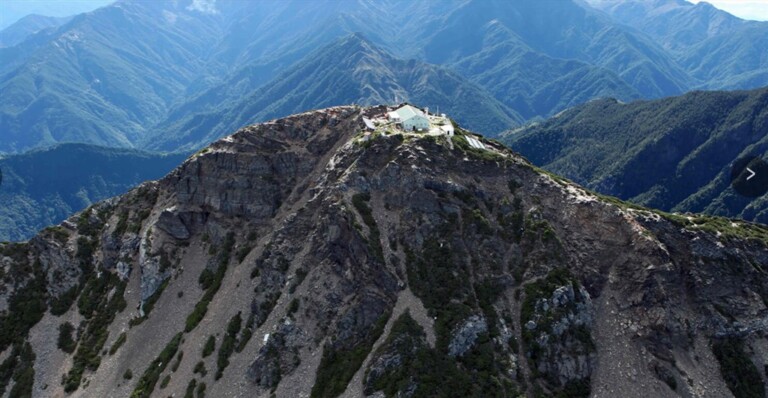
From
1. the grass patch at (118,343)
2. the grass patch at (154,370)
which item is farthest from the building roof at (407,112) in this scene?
the grass patch at (118,343)

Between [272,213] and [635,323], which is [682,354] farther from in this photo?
[272,213]

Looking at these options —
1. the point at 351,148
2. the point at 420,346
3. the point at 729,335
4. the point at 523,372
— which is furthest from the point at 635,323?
the point at 351,148

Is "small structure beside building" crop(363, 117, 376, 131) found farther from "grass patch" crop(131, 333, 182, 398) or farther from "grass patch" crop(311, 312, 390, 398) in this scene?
"grass patch" crop(131, 333, 182, 398)

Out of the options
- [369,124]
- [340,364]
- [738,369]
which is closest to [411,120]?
[369,124]

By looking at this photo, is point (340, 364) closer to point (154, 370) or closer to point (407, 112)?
point (154, 370)

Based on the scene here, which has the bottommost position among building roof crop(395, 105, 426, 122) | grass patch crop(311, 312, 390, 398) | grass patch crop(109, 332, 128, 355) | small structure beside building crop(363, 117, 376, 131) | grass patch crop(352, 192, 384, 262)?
grass patch crop(311, 312, 390, 398)

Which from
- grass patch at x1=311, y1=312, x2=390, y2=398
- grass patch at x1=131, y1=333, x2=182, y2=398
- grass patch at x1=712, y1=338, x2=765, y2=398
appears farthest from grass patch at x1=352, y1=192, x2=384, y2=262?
grass patch at x1=712, y1=338, x2=765, y2=398
